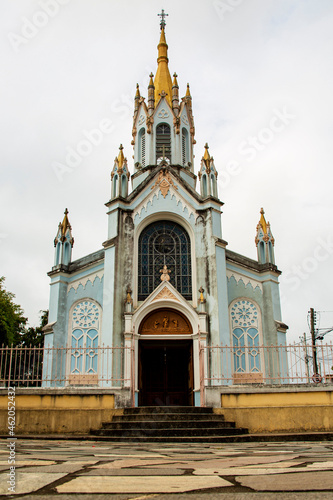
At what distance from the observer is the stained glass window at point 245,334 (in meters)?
18.8

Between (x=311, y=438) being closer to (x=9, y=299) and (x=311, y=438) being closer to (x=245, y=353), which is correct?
(x=245, y=353)

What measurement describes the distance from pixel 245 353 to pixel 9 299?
19.6 m

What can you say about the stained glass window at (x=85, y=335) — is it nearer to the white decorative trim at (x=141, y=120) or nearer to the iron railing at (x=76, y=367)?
the iron railing at (x=76, y=367)

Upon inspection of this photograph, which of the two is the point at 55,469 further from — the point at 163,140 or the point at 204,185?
the point at 163,140

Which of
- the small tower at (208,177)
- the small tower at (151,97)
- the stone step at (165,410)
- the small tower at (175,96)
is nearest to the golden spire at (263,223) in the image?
the small tower at (208,177)

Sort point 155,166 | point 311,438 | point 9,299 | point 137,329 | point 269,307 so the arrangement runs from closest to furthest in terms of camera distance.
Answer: point 311,438 < point 137,329 < point 269,307 < point 155,166 < point 9,299

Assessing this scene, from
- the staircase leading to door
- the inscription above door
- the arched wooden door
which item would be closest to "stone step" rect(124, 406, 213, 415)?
the staircase leading to door

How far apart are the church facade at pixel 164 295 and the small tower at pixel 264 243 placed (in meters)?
0.05

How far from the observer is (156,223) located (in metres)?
20.9

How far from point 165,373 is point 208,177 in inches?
346

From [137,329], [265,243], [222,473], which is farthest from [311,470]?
[265,243]

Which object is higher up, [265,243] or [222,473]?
[265,243]

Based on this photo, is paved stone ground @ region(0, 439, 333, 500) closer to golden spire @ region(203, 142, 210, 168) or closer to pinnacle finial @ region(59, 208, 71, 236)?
pinnacle finial @ region(59, 208, 71, 236)

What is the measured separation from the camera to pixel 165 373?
19344 millimetres
